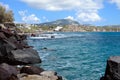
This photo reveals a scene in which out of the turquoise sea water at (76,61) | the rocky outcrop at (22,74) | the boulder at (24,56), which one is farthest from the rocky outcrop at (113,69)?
the boulder at (24,56)

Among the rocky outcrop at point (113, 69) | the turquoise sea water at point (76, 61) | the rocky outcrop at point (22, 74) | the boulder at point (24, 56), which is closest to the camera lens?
the rocky outcrop at point (113, 69)

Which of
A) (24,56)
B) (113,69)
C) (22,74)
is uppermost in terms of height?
(113,69)

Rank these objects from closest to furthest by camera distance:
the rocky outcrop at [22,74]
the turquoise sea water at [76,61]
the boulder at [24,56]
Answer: the rocky outcrop at [22,74] → the turquoise sea water at [76,61] → the boulder at [24,56]

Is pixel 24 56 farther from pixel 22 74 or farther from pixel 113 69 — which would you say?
pixel 113 69

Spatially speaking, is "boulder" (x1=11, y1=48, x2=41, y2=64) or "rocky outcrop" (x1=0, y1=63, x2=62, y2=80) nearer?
"rocky outcrop" (x1=0, y1=63, x2=62, y2=80)

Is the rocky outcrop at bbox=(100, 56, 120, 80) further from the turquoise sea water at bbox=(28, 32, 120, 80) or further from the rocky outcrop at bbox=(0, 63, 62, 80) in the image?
the turquoise sea water at bbox=(28, 32, 120, 80)

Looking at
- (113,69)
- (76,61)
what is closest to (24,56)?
(76,61)

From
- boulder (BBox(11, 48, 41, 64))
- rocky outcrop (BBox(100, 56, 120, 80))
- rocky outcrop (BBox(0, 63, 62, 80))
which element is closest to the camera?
rocky outcrop (BBox(100, 56, 120, 80))

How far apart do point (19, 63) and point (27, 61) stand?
Result: 1.61m

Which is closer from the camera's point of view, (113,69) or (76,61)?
(113,69)

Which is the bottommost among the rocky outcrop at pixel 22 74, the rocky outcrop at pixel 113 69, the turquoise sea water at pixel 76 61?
the turquoise sea water at pixel 76 61

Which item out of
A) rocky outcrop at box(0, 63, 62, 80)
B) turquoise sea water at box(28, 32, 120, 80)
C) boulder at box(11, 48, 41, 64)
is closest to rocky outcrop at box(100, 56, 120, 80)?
rocky outcrop at box(0, 63, 62, 80)

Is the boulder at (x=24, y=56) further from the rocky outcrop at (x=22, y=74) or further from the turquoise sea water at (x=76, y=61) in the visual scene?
the rocky outcrop at (x=22, y=74)

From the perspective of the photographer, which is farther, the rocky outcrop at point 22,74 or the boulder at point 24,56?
the boulder at point 24,56
